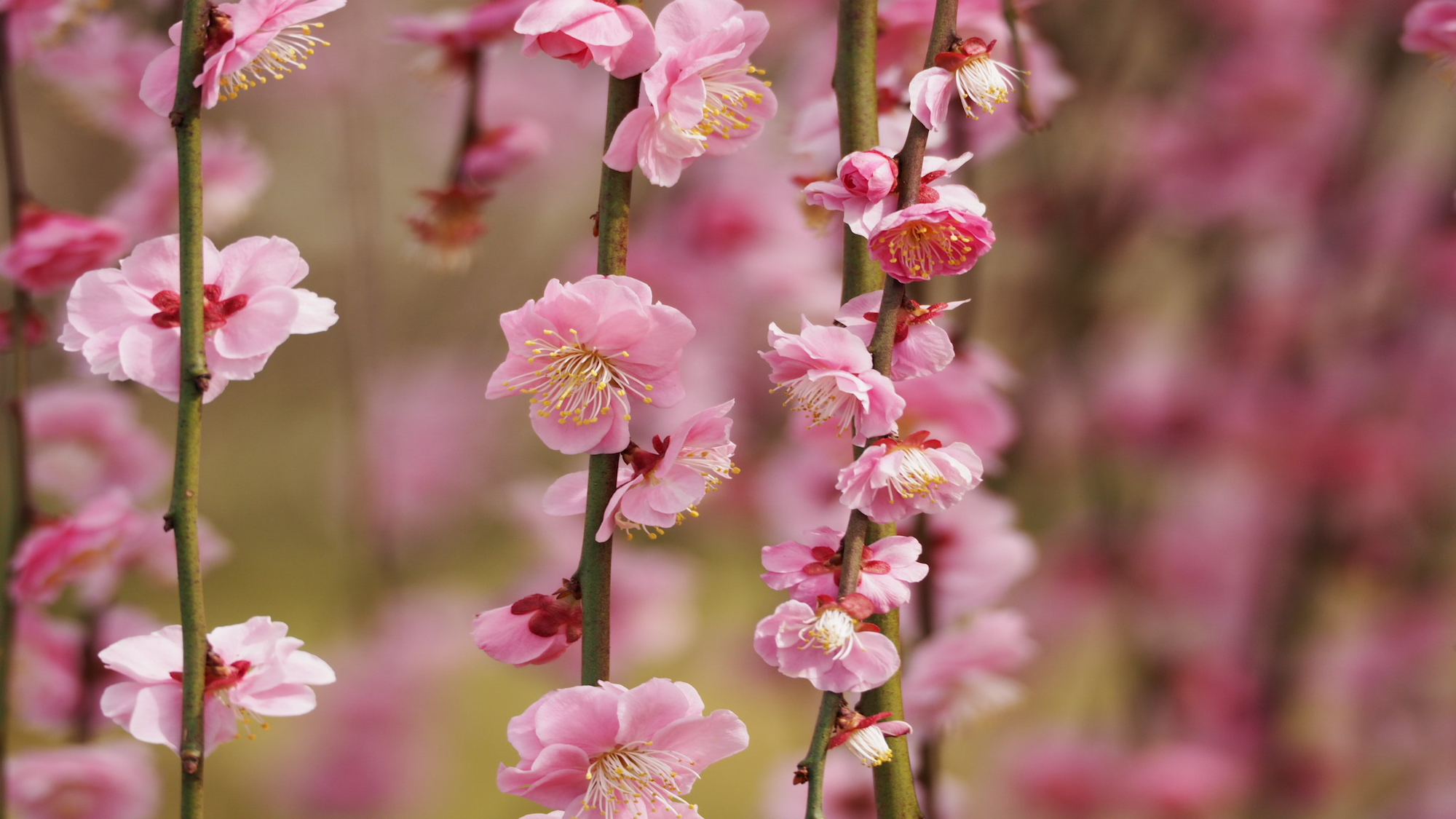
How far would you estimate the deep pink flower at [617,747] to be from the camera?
0.39 m

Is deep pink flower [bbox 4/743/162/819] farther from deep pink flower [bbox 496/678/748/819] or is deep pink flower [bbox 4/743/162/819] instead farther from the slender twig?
deep pink flower [bbox 496/678/748/819]

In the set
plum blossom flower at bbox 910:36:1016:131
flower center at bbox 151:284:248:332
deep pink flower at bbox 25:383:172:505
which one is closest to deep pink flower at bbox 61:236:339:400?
flower center at bbox 151:284:248:332

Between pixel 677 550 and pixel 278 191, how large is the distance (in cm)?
159

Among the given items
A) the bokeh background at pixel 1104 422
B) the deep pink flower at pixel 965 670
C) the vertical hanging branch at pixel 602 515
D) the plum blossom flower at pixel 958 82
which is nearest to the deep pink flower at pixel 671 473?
the vertical hanging branch at pixel 602 515

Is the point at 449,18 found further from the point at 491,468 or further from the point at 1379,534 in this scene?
the point at 491,468

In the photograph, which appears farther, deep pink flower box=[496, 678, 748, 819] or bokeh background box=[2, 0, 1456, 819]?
bokeh background box=[2, 0, 1456, 819]

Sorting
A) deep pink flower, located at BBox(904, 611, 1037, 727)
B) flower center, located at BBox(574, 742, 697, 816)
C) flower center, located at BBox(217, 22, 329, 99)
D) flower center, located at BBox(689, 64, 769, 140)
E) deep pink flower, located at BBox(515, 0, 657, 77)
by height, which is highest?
flower center, located at BBox(217, 22, 329, 99)

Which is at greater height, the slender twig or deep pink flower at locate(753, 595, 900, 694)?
the slender twig

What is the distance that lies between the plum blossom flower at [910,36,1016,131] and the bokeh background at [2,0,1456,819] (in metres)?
0.50

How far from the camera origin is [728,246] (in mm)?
1239

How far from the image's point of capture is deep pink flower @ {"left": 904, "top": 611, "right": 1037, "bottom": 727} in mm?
A: 696

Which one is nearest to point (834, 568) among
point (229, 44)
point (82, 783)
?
point (229, 44)

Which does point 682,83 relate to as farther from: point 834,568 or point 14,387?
point 14,387

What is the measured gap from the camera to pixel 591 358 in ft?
1.40
